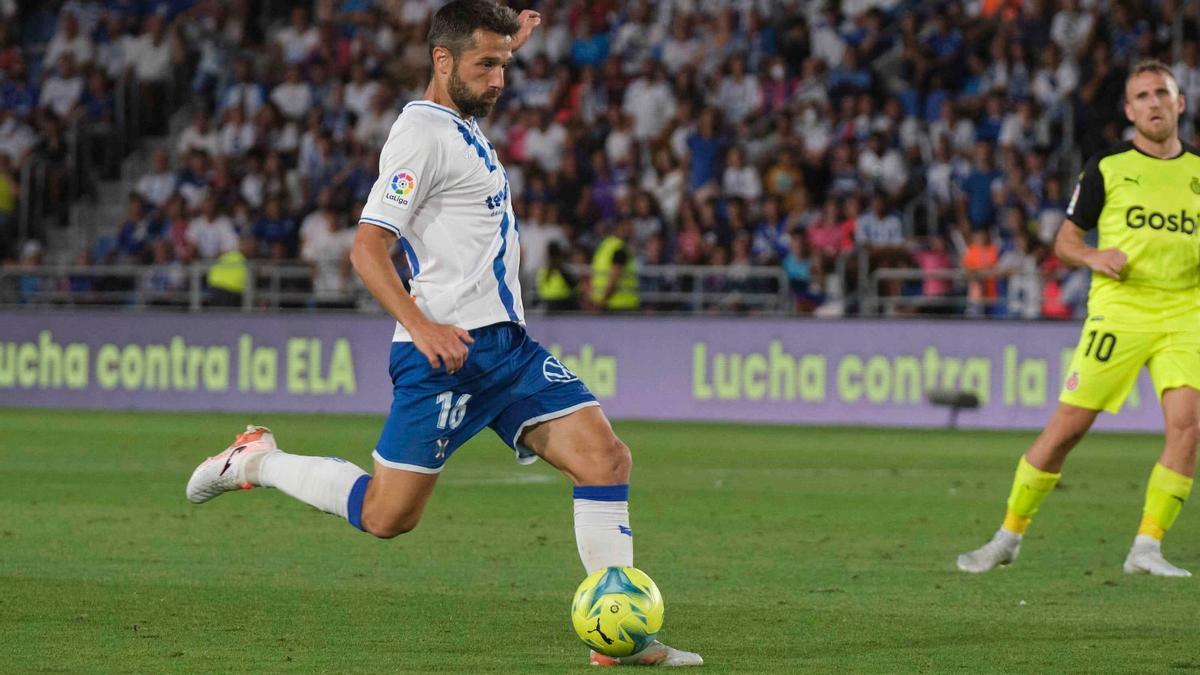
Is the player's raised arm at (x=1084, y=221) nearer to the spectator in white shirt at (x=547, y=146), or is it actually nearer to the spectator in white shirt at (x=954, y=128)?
the spectator in white shirt at (x=954, y=128)

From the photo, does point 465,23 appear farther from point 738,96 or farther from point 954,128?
point 738,96

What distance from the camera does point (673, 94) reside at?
A: 25.2 m

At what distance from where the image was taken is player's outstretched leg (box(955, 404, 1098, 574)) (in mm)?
9055

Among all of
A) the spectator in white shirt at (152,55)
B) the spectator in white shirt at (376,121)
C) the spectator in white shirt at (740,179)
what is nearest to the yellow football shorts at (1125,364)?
the spectator in white shirt at (740,179)

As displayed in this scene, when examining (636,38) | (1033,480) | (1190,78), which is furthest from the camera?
(636,38)

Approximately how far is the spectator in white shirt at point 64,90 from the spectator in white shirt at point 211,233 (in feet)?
14.4

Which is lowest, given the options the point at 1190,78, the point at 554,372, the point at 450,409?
the point at 450,409

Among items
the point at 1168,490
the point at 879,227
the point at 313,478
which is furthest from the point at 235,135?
the point at 313,478

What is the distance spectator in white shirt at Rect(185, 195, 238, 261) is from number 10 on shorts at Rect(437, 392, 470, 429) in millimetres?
18968

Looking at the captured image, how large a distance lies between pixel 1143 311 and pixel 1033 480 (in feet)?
3.08

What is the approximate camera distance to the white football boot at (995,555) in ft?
30.0

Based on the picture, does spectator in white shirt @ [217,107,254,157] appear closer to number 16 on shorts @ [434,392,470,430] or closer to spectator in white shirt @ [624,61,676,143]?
spectator in white shirt @ [624,61,676,143]

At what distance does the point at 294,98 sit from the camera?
27219mm

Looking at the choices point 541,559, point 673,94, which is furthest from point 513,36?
point 673,94
